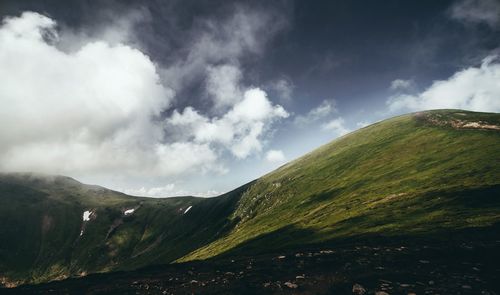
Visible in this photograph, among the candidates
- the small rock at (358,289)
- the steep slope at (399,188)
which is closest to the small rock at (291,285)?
the small rock at (358,289)

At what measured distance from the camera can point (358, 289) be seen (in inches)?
942

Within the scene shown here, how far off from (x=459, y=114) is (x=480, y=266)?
175891 mm

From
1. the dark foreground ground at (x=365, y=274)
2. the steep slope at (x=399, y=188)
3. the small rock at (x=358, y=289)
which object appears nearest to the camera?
the small rock at (x=358, y=289)

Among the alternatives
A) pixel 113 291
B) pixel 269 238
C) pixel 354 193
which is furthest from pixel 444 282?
pixel 354 193

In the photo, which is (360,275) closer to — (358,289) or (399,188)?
(358,289)

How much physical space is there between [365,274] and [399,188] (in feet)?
239

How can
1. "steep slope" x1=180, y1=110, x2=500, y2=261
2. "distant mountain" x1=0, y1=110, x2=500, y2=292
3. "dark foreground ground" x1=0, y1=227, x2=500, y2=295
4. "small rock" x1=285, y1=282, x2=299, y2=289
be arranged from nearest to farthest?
"dark foreground ground" x1=0, y1=227, x2=500, y2=295 < "small rock" x1=285, y1=282, x2=299, y2=289 < "distant mountain" x1=0, y1=110, x2=500, y2=292 < "steep slope" x1=180, y1=110, x2=500, y2=261

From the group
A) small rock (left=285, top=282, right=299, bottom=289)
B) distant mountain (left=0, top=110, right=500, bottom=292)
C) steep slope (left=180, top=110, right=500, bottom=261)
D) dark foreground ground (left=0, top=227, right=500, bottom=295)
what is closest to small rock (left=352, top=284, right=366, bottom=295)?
dark foreground ground (left=0, top=227, right=500, bottom=295)

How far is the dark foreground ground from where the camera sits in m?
23.3

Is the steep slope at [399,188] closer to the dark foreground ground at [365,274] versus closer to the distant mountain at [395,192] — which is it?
the distant mountain at [395,192]

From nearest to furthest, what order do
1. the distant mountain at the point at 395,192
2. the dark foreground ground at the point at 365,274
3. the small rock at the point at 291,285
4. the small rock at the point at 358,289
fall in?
the small rock at the point at 358,289, the dark foreground ground at the point at 365,274, the small rock at the point at 291,285, the distant mountain at the point at 395,192

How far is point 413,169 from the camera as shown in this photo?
10794 centimetres

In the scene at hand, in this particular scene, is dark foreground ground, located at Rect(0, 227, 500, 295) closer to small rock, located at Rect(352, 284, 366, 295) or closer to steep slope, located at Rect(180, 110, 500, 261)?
small rock, located at Rect(352, 284, 366, 295)

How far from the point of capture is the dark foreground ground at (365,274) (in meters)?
23.3
